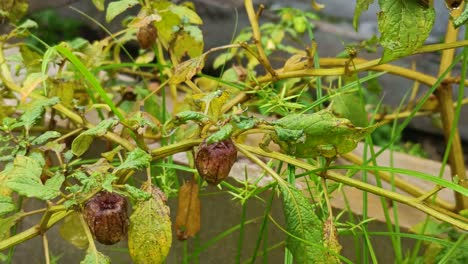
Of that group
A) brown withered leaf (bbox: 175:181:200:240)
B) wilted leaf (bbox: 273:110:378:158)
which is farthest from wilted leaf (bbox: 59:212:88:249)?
wilted leaf (bbox: 273:110:378:158)

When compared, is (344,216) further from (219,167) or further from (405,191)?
(219,167)

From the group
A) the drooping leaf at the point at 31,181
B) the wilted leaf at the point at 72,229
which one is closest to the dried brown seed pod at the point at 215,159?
the drooping leaf at the point at 31,181

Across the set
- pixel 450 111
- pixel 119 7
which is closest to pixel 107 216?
pixel 119 7

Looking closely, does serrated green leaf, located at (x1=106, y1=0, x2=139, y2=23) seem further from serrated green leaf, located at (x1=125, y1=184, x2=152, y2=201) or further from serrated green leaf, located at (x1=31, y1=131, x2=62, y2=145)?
serrated green leaf, located at (x1=125, y1=184, x2=152, y2=201)

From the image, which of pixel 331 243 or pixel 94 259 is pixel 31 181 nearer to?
pixel 94 259

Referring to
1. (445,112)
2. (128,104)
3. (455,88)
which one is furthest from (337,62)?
(455,88)

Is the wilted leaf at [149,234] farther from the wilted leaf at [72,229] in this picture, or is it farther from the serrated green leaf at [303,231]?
the wilted leaf at [72,229]
